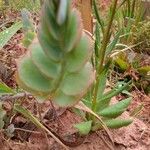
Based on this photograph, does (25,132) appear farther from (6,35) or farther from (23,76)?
(23,76)

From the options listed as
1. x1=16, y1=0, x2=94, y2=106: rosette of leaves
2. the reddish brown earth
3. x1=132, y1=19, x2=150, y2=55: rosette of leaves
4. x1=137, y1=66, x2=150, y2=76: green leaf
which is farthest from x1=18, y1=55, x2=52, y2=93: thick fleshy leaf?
x1=132, y1=19, x2=150, y2=55: rosette of leaves

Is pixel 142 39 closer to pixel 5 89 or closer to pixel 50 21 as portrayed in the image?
pixel 5 89

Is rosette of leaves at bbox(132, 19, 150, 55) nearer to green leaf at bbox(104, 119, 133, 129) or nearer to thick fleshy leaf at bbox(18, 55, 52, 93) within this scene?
green leaf at bbox(104, 119, 133, 129)

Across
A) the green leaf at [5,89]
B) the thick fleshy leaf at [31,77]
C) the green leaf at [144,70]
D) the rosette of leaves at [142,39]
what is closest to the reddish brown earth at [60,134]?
the green leaf at [5,89]

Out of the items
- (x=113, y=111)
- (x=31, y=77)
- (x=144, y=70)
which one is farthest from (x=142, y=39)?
(x=31, y=77)

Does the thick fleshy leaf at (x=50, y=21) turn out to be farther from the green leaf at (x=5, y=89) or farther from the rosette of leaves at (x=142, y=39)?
the rosette of leaves at (x=142, y=39)

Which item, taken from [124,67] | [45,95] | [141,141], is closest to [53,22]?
[45,95]
